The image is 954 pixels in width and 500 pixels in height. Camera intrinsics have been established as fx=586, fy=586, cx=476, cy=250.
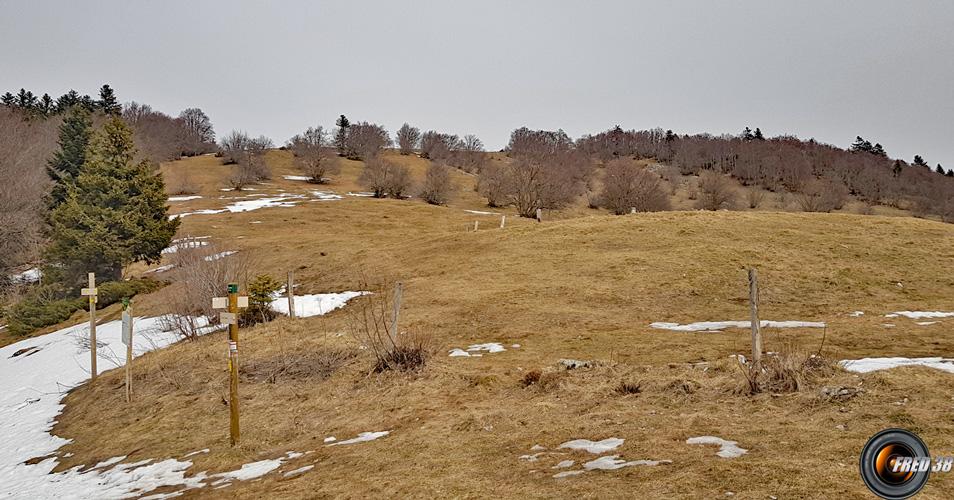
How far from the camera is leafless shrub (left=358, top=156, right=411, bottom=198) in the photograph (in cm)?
7488

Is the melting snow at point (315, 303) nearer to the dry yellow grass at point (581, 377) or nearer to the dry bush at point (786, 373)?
the dry yellow grass at point (581, 377)

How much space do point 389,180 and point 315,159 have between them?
19.9 meters

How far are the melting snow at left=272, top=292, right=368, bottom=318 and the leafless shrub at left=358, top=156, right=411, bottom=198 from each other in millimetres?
50706

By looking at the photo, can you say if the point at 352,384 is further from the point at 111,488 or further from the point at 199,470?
the point at 111,488

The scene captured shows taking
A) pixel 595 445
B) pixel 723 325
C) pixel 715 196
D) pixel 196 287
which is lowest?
pixel 723 325

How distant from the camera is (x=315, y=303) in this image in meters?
23.5

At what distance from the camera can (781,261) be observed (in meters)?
24.6

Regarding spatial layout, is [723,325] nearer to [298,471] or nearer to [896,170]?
[298,471]

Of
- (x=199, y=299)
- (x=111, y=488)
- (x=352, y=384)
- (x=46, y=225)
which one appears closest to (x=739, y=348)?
(x=352, y=384)

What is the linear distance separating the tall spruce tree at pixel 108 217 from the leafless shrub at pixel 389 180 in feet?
134

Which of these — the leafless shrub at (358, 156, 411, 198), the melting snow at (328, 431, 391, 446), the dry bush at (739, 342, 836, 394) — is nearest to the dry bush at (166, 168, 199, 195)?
the leafless shrub at (358, 156, 411, 198)

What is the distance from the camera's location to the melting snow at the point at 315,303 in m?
22.2

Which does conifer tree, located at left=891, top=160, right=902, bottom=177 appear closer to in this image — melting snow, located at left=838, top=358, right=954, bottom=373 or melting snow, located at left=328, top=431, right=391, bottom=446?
melting snow, located at left=838, top=358, right=954, bottom=373

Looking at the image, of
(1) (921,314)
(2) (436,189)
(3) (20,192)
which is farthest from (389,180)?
(1) (921,314)
